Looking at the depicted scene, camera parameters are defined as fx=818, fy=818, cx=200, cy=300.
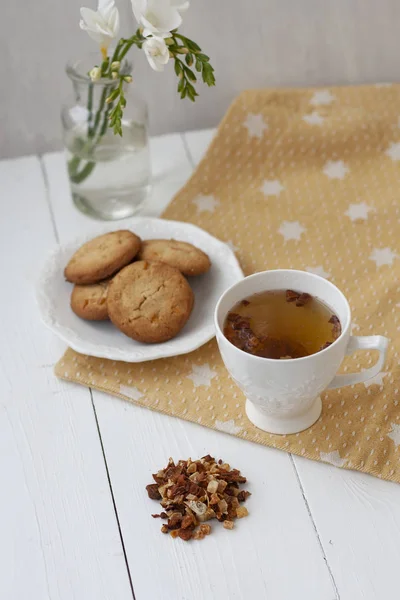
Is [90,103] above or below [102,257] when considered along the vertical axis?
above

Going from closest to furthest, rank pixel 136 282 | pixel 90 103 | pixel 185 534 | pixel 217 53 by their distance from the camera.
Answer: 1. pixel 185 534
2. pixel 136 282
3. pixel 90 103
4. pixel 217 53

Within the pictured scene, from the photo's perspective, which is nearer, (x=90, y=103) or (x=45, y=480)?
(x=45, y=480)

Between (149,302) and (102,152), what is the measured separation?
31 cm

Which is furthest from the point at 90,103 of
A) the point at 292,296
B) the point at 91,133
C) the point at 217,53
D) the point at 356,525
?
the point at 356,525

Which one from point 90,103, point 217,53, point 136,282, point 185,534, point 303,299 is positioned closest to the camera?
point 185,534

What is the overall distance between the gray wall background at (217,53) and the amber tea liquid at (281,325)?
0.60 metres

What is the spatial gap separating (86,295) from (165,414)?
0.19 meters

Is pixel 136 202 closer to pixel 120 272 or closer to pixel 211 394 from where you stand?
pixel 120 272

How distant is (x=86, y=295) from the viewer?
101 centimetres

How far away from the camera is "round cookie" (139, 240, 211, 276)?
104 centimetres

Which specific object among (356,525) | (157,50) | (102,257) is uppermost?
(157,50)

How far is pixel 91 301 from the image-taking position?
1.00 meters

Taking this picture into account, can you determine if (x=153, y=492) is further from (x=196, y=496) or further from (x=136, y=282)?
(x=136, y=282)

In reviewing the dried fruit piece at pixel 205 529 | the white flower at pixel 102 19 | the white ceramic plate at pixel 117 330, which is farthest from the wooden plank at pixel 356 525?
the white flower at pixel 102 19
